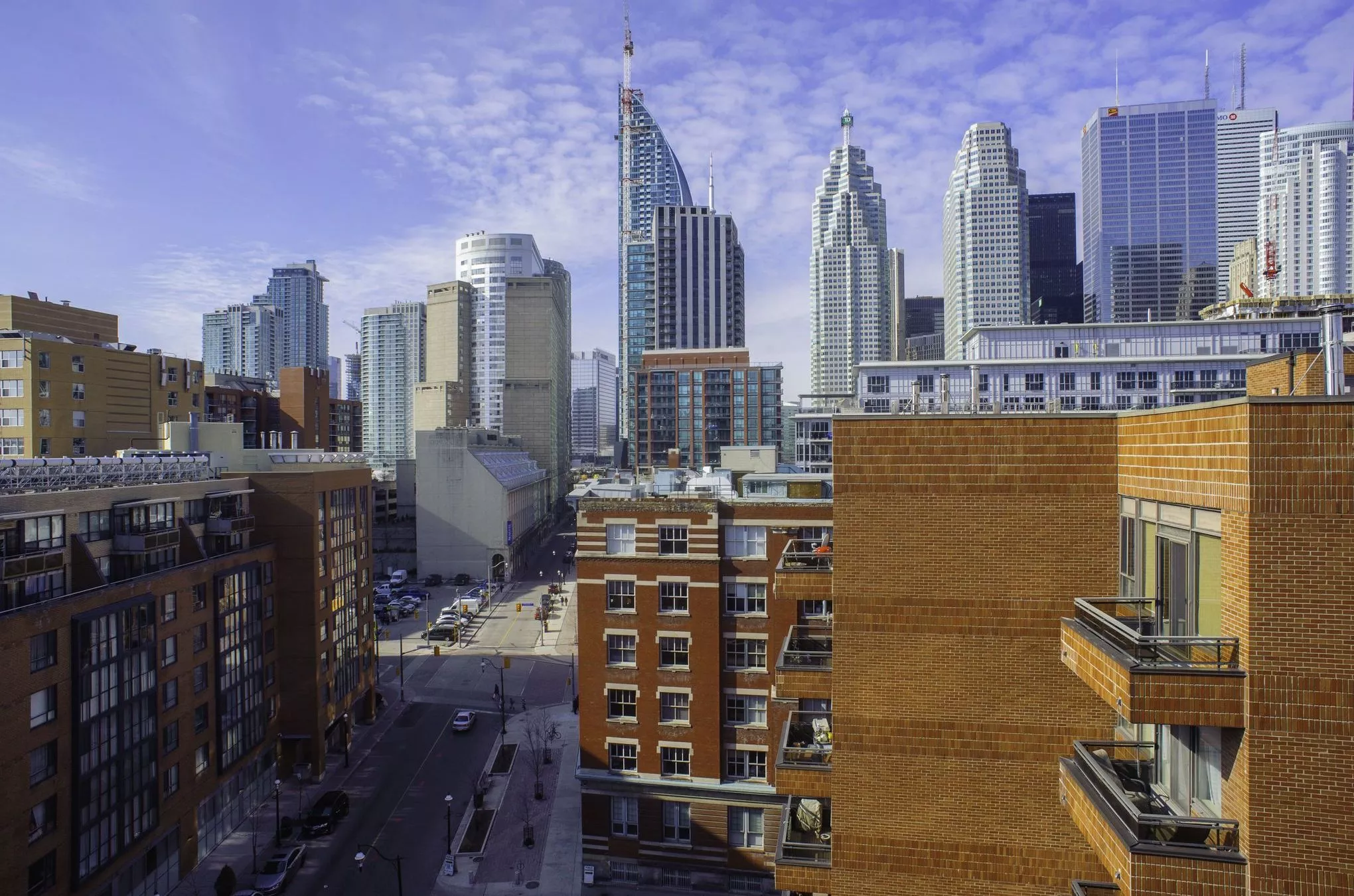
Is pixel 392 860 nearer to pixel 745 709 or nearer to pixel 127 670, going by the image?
pixel 127 670

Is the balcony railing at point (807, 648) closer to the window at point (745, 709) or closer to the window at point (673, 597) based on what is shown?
the window at point (673, 597)

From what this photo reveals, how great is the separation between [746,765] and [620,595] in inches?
347

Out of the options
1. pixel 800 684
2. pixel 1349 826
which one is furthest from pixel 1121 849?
pixel 800 684

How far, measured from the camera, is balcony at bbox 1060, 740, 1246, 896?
8742 millimetres

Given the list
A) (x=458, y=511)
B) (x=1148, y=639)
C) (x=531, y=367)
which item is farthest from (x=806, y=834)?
(x=531, y=367)

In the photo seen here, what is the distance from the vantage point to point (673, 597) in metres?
33.1

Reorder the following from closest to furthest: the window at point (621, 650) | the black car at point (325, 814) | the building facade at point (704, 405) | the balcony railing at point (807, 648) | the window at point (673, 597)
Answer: the balcony railing at point (807, 648)
the window at point (673, 597)
the window at point (621, 650)
the black car at point (325, 814)
the building facade at point (704, 405)

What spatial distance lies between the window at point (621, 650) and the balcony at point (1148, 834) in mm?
23509

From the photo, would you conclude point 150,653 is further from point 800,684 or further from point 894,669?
point 894,669

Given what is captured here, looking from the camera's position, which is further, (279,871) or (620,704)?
(279,871)

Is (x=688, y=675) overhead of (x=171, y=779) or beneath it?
overhead

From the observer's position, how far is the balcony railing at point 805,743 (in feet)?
56.0

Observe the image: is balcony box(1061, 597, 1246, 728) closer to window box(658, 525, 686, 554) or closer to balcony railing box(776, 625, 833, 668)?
balcony railing box(776, 625, 833, 668)

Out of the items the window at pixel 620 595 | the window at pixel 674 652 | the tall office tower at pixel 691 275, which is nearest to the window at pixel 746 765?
the window at pixel 674 652
